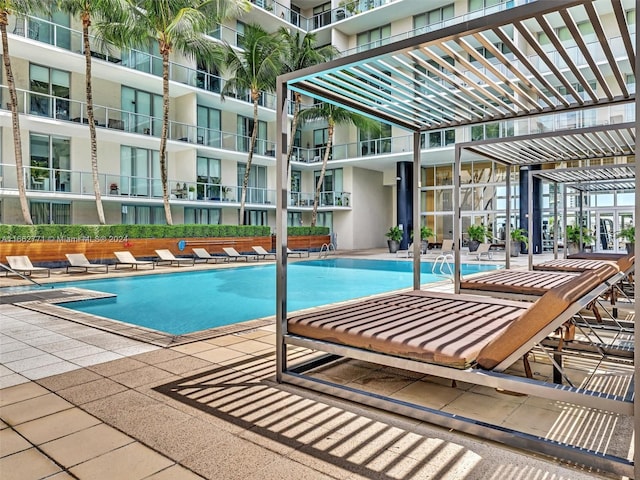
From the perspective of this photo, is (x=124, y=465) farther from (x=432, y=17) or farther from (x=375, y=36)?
(x=375, y=36)

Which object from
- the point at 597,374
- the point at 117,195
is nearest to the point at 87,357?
the point at 597,374

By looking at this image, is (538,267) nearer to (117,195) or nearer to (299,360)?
(299,360)

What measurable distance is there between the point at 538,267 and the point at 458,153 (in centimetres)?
315

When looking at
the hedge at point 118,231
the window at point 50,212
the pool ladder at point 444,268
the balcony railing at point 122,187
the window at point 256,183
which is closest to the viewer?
the pool ladder at point 444,268

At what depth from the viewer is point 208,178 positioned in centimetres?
2272

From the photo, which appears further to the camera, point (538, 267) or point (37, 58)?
point (37, 58)

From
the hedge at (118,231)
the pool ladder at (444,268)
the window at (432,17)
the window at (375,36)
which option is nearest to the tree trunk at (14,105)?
the hedge at (118,231)

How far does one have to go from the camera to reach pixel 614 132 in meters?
6.19

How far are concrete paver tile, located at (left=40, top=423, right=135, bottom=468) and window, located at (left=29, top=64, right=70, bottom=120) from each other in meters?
16.7

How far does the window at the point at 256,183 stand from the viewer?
2417cm

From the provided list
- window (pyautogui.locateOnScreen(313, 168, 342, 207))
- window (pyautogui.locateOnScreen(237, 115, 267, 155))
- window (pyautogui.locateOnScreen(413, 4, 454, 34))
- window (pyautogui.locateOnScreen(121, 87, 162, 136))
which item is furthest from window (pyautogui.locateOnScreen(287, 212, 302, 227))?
window (pyautogui.locateOnScreen(413, 4, 454, 34))

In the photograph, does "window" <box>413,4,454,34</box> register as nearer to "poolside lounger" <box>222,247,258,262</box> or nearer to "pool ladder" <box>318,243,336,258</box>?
"pool ladder" <box>318,243,336,258</box>

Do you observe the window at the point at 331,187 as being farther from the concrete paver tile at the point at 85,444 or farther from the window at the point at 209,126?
the concrete paver tile at the point at 85,444

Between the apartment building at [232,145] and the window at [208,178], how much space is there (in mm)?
62
